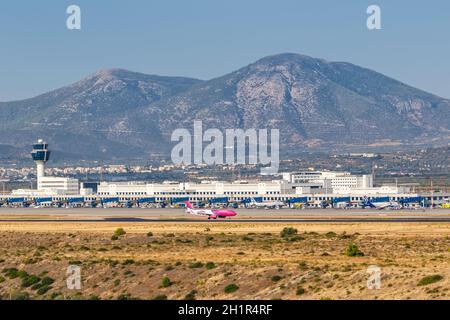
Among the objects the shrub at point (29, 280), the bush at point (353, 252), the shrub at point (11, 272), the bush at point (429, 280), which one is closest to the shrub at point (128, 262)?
the shrub at point (29, 280)

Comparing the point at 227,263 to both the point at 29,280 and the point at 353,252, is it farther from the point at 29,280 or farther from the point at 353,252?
the point at 29,280

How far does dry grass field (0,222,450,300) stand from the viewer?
6931 cm

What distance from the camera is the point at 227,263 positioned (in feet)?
272

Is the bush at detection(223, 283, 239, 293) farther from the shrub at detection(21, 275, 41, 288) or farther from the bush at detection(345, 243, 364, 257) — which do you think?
the bush at detection(345, 243, 364, 257)

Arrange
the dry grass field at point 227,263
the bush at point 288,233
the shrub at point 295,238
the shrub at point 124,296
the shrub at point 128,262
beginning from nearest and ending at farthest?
the dry grass field at point 227,263 → the shrub at point 124,296 → the shrub at point 128,262 → the shrub at point 295,238 → the bush at point 288,233

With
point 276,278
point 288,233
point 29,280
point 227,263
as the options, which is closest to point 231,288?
point 276,278

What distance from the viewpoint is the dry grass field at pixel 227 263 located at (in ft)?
227

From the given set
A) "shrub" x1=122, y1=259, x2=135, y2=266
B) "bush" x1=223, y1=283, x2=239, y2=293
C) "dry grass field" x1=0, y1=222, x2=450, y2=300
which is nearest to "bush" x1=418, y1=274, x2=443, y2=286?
"dry grass field" x1=0, y1=222, x2=450, y2=300

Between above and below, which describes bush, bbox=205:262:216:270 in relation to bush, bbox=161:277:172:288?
above

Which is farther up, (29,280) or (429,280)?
(429,280)

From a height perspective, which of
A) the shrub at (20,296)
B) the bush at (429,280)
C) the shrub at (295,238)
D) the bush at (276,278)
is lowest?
the shrub at (20,296)

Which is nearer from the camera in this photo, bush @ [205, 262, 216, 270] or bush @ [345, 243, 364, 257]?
bush @ [205, 262, 216, 270]

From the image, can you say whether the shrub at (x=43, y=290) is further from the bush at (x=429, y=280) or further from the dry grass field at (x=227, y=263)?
the bush at (x=429, y=280)
